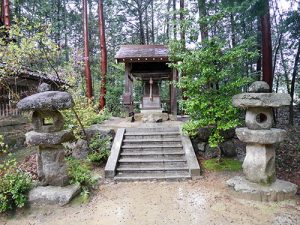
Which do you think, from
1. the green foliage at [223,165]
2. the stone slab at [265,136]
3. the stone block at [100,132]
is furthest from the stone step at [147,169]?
the stone slab at [265,136]

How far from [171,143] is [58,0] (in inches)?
783

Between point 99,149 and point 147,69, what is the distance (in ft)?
20.1

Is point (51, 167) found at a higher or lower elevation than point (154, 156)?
higher

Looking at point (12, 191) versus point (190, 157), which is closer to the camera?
point (12, 191)

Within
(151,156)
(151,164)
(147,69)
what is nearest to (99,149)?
(151,156)

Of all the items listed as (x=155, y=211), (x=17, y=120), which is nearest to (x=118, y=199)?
(x=155, y=211)

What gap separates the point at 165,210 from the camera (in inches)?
177

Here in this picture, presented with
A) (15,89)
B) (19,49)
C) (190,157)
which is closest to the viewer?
(19,49)

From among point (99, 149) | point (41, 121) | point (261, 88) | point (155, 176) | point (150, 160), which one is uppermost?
point (261, 88)

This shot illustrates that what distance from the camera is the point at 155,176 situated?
20.2 feet

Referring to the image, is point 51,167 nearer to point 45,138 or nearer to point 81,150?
point 45,138

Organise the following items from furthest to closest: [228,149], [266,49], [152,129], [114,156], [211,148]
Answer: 1. [266,49]
2. [152,129]
3. [211,148]
4. [228,149]
5. [114,156]

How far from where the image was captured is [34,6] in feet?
62.3

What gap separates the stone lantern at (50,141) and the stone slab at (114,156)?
1195mm
